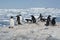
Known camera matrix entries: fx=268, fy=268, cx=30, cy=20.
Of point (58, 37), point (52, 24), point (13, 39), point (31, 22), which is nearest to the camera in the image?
point (58, 37)

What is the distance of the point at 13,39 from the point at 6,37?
57 centimetres

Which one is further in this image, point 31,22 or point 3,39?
point 31,22

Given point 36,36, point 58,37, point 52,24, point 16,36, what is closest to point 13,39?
point 16,36

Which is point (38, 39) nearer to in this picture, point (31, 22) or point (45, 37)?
point (45, 37)

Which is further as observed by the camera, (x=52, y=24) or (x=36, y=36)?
(x=52, y=24)

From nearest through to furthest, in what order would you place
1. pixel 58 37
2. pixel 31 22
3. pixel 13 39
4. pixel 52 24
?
pixel 58 37 → pixel 13 39 → pixel 52 24 → pixel 31 22

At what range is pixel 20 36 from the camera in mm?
13891

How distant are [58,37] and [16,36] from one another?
92.9 inches

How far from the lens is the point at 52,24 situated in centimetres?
2333

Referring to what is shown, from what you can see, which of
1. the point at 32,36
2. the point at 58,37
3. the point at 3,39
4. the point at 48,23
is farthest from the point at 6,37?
the point at 48,23

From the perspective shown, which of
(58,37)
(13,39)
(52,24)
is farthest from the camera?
(52,24)

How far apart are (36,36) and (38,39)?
1.74 ft

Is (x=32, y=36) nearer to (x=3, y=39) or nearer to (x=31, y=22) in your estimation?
(x=3, y=39)

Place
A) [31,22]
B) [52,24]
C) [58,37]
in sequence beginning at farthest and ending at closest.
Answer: [31,22], [52,24], [58,37]
